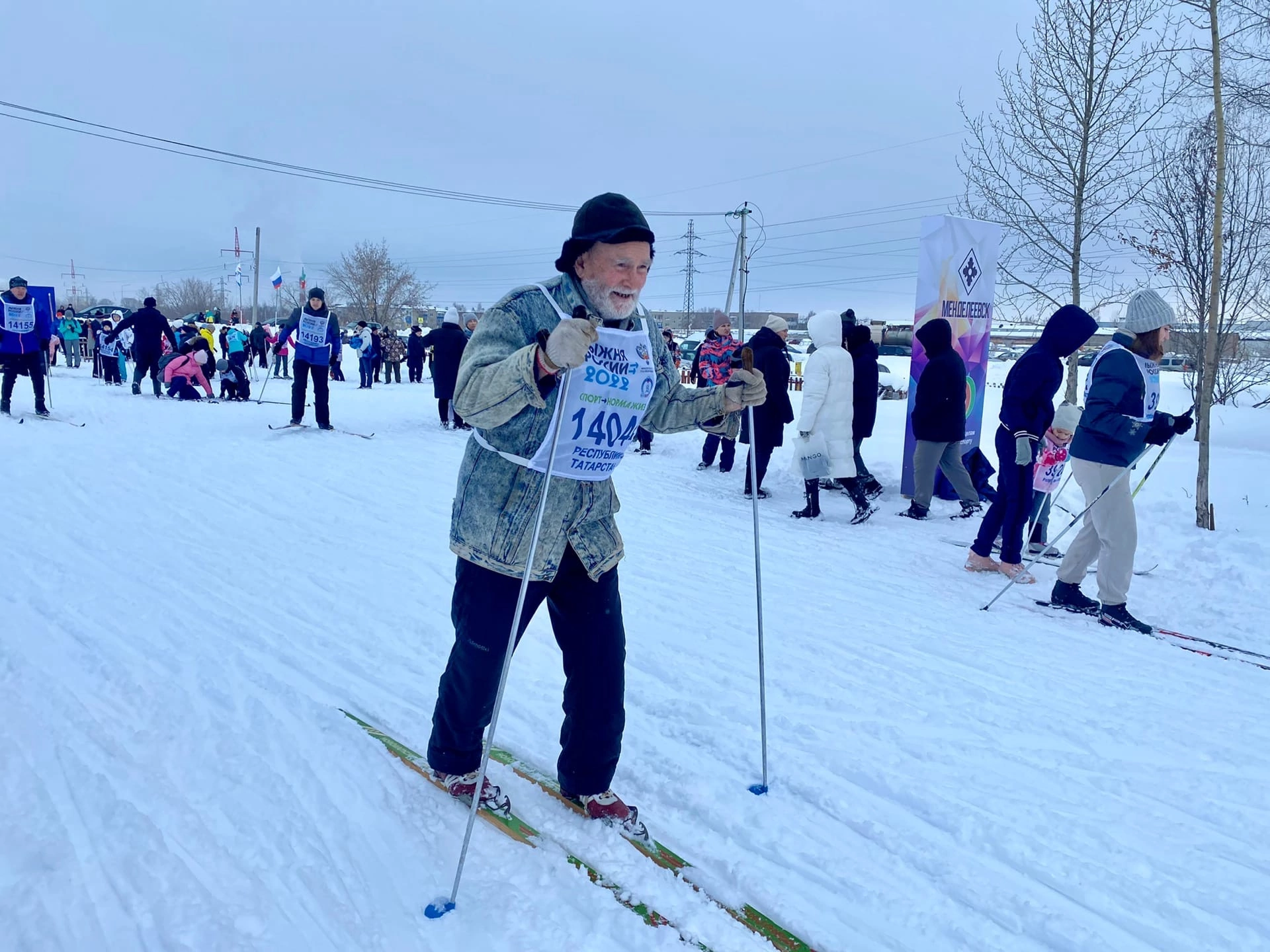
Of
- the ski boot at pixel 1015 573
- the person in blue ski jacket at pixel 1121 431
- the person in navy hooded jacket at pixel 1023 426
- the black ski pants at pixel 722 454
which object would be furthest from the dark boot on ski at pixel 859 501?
the person in blue ski jacket at pixel 1121 431

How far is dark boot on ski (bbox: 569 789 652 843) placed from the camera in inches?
106

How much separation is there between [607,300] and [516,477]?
0.59 m

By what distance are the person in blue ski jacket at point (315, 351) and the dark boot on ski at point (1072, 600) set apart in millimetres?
8934

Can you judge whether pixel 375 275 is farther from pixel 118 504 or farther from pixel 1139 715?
pixel 1139 715

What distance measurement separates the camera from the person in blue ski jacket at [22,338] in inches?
444

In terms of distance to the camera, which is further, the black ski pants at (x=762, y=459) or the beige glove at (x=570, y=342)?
the black ski pants at (x=762, y=459)

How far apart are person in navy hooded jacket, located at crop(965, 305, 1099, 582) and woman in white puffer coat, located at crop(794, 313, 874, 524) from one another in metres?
1.73

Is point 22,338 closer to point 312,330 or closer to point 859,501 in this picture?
point 312,330

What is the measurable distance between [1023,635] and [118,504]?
6929 millimetres

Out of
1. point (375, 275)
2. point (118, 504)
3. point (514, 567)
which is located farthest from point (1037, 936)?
point (375, 275)

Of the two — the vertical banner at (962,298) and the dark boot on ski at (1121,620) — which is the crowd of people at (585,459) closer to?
the dark boot on ski at (1121,620)

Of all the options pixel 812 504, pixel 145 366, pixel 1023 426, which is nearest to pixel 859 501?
pixel 812 504

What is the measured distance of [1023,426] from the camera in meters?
5.96

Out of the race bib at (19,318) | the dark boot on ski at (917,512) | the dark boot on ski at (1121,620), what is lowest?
the dark boot on ski at (1121,620)
